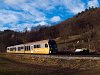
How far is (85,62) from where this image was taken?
34812mm

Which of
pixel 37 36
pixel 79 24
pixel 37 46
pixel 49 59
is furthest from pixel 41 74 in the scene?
pixel 79 24

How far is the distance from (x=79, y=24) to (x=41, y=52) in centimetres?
13389

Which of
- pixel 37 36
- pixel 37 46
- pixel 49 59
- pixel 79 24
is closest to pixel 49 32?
pixel 37 36

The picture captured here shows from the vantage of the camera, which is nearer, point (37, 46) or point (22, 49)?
point (37, 46)

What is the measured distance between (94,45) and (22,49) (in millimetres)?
24806

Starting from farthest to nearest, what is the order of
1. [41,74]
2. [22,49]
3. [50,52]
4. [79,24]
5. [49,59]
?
[79,24] < [22,49] < [50,52] < [49,59] < [41,74]

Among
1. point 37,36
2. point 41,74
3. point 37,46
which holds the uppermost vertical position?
point 37,36

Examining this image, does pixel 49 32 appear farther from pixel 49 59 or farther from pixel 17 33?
pixel 49 59

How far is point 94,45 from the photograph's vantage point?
87125mm

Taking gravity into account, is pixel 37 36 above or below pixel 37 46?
above

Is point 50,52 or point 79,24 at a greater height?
point 79,24

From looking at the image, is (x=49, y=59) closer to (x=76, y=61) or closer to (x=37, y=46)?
(x=76, y=61)

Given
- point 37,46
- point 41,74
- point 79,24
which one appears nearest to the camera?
point 41,74

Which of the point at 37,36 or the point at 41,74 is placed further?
the point at 37,36
